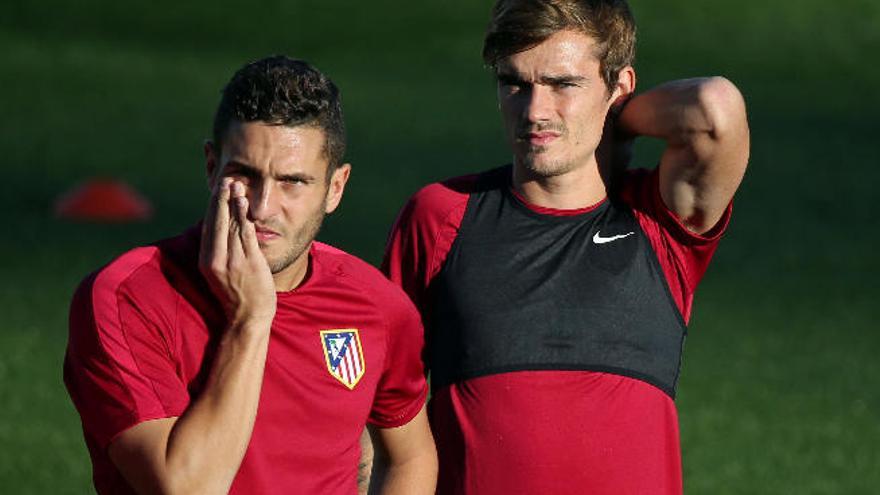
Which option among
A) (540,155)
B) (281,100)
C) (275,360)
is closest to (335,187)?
(281,100)

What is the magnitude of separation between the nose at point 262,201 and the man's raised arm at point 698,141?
4.14 ft

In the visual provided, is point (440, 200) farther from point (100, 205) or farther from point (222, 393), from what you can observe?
point (100, 205)

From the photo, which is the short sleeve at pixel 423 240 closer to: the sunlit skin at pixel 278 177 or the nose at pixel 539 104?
the nose at pixel 539 104

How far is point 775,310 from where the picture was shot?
14.1 m

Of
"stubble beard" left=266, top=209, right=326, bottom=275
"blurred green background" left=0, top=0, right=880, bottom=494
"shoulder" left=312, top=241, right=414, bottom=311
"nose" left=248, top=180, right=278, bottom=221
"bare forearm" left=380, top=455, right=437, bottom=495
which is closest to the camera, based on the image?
"nose" left=248, top=180, right=278, bottom=221

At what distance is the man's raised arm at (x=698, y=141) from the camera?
19.2 feet

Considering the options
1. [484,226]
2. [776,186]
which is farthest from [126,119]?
[484,226]

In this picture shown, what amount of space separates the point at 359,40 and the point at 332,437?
18.8m

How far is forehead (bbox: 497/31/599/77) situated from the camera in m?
5.86

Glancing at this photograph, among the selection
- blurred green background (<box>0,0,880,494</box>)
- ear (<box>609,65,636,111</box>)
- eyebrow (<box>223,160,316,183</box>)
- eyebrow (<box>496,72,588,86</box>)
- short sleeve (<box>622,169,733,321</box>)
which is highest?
eyebrow (<box>496,72,588,86</box>)

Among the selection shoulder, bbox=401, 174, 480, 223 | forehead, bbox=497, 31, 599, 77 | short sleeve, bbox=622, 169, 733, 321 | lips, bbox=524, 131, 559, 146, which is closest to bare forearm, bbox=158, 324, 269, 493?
shoulder, bbox=401, 174, 480, 223

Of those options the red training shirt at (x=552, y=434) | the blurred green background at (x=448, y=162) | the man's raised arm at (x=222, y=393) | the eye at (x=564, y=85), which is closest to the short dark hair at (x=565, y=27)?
the eye at (x=564, y=85)

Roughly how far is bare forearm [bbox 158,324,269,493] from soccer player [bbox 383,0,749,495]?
0.88m

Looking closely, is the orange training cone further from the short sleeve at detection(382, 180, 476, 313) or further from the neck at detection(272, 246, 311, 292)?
the neck at detection(272, 246, 311, 292)
